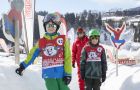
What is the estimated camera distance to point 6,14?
32.4 feet

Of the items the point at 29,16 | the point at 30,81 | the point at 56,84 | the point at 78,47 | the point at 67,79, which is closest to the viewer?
the point at 67,79

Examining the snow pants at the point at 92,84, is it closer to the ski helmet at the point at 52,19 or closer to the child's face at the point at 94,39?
the child's face at the point at 94,39

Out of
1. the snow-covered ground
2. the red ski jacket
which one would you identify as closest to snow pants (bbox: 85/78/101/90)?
the snow-covered ground

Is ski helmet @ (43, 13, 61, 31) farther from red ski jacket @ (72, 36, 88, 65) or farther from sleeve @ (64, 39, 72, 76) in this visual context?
red ski jacket @ (72, 36, 88, 65)

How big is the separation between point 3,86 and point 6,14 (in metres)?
3.17

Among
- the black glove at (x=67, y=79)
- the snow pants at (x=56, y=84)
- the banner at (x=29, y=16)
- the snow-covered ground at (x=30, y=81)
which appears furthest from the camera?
the banner at (x=29, y=16)

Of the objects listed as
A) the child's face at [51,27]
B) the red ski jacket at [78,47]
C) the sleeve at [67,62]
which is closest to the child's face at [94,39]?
the sleeve at [67,62]

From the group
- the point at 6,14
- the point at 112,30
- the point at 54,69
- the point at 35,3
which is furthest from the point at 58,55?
the point at 35,3

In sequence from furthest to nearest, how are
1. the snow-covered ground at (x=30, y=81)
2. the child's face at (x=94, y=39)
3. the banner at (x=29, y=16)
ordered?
the banner at (x=29, y=16) → the child's face at (x=94, y=39) → the snow-covered ground at (x=30, y=81)

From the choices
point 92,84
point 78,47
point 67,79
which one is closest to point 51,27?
point 67,79

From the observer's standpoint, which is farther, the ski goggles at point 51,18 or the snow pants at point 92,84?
the snow pants at point 92,84

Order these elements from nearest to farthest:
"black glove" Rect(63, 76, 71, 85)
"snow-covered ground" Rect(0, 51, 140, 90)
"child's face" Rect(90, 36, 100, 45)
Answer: "black glove" Rect(63, 76, 71, 85)
"snow-covered ground" Rect(0, 51, 140, 90)
"child's face" Rect(90, 36, 100, 45)

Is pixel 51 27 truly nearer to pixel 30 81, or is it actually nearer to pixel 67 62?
pixel 67 62

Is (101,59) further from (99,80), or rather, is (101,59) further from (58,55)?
(58,55)
